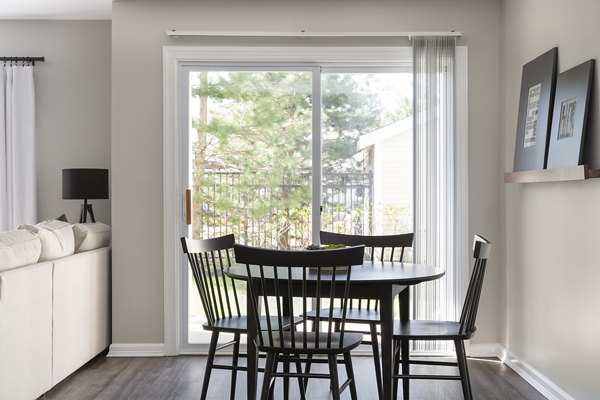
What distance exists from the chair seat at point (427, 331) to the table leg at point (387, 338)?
15 cm

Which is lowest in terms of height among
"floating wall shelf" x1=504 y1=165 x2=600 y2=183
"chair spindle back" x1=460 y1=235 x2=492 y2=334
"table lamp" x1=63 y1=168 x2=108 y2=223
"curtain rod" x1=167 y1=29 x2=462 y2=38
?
"chair spindle back" x1=460 y1=235 x2=492 y2=334

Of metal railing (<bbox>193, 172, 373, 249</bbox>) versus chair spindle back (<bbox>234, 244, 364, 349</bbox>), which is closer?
chair spindle back (<bbox>234, 244, 364, 349</bbox>)

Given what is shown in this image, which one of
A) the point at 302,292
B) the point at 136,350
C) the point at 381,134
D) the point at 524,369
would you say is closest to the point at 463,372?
the point at 302,292

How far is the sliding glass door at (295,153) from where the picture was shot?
529 centimetres

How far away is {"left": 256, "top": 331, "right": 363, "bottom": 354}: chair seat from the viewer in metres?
3.00

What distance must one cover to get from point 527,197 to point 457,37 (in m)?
1.37

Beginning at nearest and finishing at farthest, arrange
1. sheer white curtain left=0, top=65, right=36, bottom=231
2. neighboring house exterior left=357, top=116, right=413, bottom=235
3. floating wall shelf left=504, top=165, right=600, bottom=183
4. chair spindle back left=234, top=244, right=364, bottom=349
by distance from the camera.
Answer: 1. chair spindle back left=234, top=244, right=364, bottom=349
2. floating wall shelf left=504, top=165, right=600, bottom=183
3. neighboring house exterior left=357, top=116, right=413, bottom=235
4. sheer white curtain left=0, top=65, right=36, bottom=231

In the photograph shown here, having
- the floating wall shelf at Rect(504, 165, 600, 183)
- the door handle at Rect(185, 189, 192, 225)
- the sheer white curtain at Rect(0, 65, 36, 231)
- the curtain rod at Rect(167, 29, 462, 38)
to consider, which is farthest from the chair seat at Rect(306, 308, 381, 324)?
the sheer white curtain at Rect(0, 65, 36, 231)

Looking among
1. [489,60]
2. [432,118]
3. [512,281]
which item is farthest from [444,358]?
[489,60]

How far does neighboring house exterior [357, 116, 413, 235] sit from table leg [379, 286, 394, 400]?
7.07ft

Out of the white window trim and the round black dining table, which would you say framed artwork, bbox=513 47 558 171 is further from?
the round black dining table

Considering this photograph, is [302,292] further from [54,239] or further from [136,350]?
[136,350]

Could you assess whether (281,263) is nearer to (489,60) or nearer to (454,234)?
(454,234)

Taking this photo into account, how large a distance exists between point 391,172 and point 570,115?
174 cm
